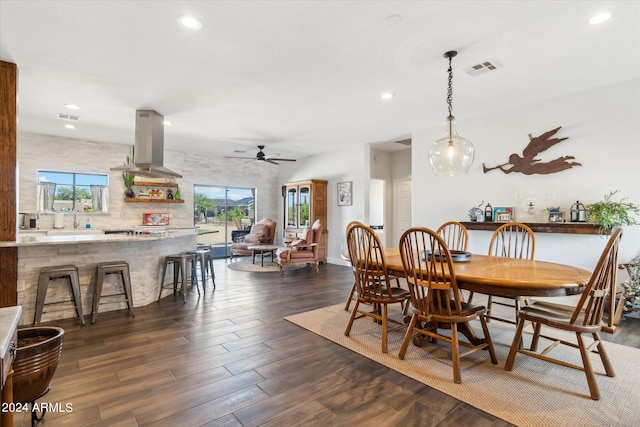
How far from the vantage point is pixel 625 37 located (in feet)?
8.95

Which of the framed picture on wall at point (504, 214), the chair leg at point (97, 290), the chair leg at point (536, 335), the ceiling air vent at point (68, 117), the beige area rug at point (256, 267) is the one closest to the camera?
the chair leg at point (536, 335)

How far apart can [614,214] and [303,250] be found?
4769 millimetres

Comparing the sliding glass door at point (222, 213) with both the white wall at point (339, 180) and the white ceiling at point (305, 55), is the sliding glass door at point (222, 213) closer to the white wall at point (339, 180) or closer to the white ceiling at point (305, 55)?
the white wall at point (339, 180)

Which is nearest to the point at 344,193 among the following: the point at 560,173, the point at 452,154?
the point at 560,173

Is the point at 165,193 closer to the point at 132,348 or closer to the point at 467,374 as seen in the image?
the point at 132,348

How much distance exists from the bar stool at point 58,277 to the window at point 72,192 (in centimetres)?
384

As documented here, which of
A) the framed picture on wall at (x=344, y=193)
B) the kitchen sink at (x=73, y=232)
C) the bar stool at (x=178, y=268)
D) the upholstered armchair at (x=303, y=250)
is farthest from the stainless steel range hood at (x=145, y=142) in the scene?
the framed picture on wall at (x=344, y=193)

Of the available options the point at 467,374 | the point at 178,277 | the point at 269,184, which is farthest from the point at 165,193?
the point at 467,374

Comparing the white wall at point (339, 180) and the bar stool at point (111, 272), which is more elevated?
the white wall at point (339, 180)

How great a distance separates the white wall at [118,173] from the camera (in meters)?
6.14

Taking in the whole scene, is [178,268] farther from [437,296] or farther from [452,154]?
[452,154]

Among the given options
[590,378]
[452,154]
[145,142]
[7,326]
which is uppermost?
[145,142]

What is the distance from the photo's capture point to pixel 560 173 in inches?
163

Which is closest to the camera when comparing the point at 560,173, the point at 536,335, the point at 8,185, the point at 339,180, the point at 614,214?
the point at 536,335
